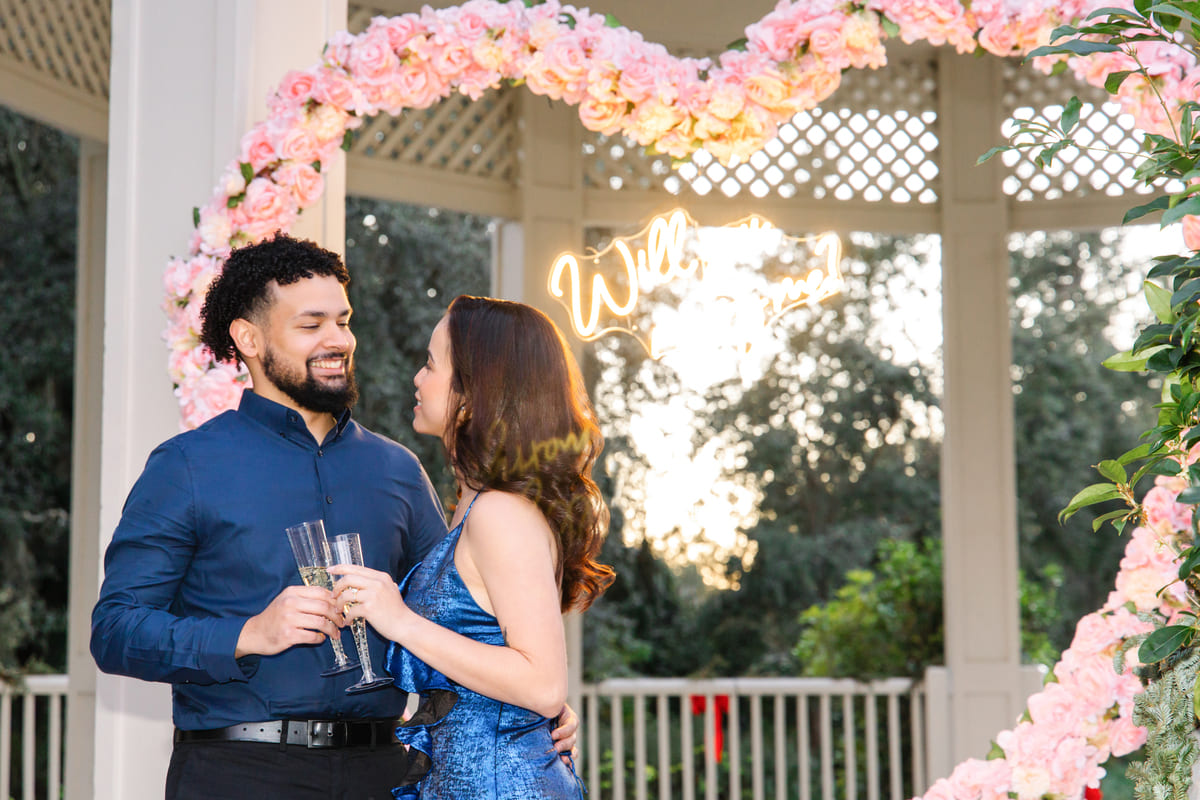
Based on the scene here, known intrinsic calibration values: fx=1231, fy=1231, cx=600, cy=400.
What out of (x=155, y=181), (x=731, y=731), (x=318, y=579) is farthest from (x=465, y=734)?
(x=731, y=731)

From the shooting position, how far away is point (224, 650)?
1.91 metres

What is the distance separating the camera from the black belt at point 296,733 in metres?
2.01

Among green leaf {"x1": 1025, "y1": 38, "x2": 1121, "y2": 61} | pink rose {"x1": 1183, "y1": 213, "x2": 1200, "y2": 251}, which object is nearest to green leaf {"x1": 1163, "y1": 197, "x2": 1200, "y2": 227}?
green leaf {"x1": 1025, "y1": 38, "x2": 1121, "y2": 61}

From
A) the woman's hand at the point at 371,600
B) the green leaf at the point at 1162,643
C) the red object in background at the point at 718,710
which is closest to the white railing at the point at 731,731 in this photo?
the red object in background at the point at 718,710

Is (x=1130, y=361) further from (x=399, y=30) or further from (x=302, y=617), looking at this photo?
(x=399, y=30)

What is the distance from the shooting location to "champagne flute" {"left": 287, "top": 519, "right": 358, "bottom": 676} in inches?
70.7

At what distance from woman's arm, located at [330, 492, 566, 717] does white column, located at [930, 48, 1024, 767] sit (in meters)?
3.75

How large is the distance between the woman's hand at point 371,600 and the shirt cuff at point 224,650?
235 millimetres

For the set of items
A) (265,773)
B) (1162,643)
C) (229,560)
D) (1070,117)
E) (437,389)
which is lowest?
(265,773)

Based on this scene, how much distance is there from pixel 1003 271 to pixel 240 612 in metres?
4.06

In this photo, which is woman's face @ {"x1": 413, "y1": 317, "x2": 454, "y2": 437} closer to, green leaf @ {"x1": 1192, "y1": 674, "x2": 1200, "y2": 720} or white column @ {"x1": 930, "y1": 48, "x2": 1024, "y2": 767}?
green leaf @ {"x1": 1192, "y1": 674, "x2": 1200, "y2": 720}

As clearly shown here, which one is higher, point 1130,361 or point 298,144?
point 298,144

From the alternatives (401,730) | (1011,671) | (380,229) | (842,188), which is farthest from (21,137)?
(401,730)

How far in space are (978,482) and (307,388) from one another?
370 centimetres
